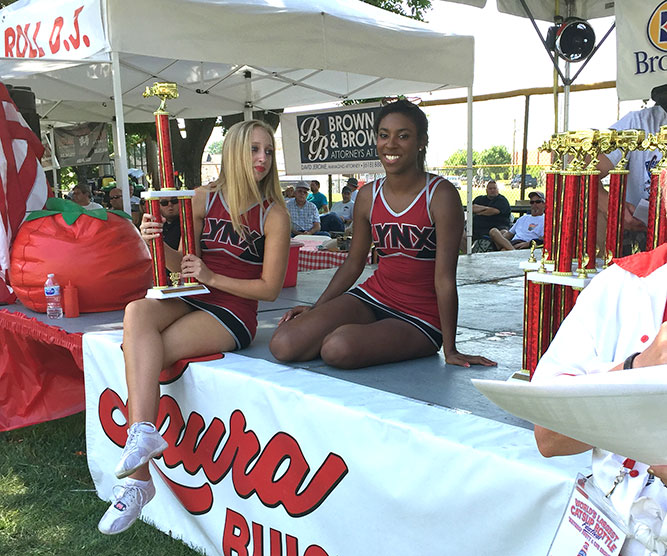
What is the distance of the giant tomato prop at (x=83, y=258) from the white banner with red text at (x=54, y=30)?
48.9 inches

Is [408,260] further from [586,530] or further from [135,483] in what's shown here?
[586,530]

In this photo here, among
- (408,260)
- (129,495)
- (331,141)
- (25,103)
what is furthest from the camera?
(331,141)

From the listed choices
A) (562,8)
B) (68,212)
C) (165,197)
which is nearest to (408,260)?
(165,197)

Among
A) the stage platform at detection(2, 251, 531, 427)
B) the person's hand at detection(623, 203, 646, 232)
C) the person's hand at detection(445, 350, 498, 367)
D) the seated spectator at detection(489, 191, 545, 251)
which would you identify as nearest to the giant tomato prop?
the stage platform at detection(2, 251, 531, 427)

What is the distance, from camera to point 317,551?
1991mm

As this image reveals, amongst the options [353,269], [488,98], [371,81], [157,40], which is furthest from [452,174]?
[353,269]

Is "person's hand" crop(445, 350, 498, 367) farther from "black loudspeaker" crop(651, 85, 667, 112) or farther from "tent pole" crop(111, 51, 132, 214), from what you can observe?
"tent pole" crop(111, 51, 132, 214)

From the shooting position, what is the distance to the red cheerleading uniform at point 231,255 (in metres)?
2.66

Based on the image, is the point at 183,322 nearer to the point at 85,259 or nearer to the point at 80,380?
the point at 85,259

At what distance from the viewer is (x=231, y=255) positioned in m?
2.70

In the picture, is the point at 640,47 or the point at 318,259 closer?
the point at 640,47

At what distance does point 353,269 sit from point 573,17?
459 cm

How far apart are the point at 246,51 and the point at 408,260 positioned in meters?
2.76

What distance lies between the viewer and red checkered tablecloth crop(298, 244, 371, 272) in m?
5.76
